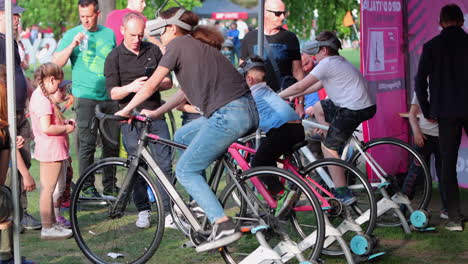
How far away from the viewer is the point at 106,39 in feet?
28.4

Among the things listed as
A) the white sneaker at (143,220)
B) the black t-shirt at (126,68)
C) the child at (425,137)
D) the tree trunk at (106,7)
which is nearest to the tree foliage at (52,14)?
the tree trunk at (106,7)

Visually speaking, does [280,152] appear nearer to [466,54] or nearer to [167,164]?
[167,164]

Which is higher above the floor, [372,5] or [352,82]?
[372,5]

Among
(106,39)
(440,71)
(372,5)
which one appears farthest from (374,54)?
(106,39)

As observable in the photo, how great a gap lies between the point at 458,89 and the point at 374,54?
5.26 ft

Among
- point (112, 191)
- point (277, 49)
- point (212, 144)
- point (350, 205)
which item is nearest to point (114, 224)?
point (112, 191)

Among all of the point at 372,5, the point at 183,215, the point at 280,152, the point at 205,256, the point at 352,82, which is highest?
the point at 372,5

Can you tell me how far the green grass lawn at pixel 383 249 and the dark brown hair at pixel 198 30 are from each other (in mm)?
1778

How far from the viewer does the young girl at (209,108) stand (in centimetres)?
564

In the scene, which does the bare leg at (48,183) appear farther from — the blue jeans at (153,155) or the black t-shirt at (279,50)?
A: the black t-shirt at (279,50)

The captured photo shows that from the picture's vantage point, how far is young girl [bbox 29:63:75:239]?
23.6 ft

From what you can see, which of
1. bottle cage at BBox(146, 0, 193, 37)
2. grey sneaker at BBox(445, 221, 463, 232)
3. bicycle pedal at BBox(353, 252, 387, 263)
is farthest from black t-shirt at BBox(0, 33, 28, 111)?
grey sneaker at BBox(445, 221, 463, 232)

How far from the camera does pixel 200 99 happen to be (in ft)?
18.7

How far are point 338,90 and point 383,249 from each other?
4.71 feet
